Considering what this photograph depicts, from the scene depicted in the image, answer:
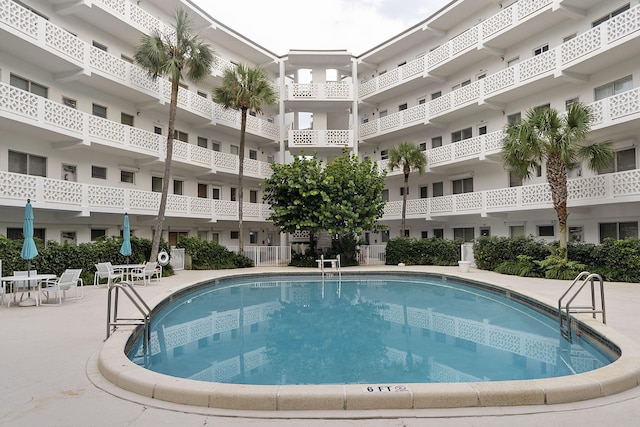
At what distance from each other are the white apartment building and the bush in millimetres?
1749

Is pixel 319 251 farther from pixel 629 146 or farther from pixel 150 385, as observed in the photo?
pixel 150 385

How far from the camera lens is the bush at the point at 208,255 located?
73.2 feet

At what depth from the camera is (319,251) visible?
2534cm

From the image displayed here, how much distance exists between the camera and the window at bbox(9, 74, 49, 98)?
54.9 feet

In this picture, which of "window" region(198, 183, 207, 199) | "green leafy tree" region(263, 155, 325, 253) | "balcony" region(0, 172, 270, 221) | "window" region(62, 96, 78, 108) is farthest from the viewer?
"window" region(198, 183, 207, 199)

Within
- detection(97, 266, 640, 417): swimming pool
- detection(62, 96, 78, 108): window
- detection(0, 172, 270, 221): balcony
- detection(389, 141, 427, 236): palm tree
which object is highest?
detection(62, 96, 78, 108): window

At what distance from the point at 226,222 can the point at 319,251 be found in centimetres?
737

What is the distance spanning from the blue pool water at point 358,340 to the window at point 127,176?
997cm

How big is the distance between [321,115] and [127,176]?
1514 cm

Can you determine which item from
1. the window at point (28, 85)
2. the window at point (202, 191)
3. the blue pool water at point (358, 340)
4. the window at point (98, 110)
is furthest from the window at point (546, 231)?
the window at point (28, 85)

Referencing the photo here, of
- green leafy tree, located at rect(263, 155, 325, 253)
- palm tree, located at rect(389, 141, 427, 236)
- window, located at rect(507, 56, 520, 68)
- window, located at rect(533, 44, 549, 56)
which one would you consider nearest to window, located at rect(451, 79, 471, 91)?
window, located at rect(507, 56, 520, 68)

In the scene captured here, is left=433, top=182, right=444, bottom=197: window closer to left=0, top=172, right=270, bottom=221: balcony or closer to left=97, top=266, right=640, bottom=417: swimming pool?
left=0, top=172, right=270, bottom=221: balcony

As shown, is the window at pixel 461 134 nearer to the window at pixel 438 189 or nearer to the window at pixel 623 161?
the window at pixel 438 189

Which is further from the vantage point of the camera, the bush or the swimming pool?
the bush
